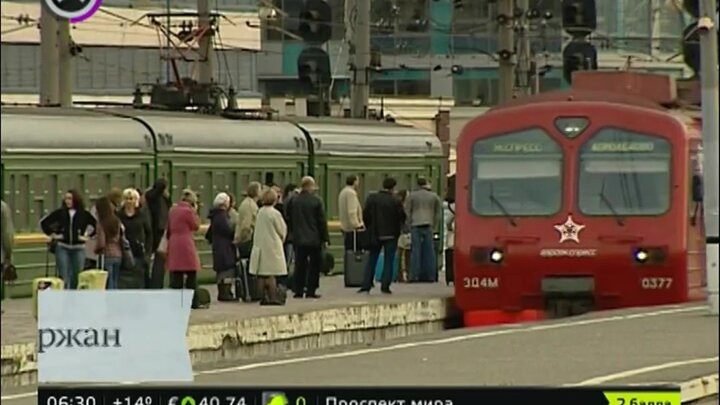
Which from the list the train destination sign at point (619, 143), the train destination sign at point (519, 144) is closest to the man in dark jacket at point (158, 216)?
the train destination sign at point (519, 144)

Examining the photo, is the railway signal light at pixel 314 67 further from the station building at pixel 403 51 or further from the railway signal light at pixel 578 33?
the railway signal light at pixel 578 33

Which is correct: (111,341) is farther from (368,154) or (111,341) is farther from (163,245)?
(368,154)

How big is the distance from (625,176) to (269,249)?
2.92 feet

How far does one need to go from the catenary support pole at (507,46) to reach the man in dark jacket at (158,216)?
72 centimetres

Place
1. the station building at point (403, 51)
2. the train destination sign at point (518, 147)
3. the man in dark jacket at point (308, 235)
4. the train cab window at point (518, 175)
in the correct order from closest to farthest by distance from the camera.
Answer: the station building at point (403, 51)
the man in dark jacket at point (308, 235)
the train cab window at point (518, 175)
the train destination sign at point (518, 147)

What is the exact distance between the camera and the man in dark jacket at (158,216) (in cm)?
449

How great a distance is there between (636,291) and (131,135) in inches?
53.6

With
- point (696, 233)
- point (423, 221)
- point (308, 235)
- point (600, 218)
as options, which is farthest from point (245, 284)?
point (423, 221)

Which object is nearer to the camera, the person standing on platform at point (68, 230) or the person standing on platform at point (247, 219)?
the person standing on platform at point (68, 230)

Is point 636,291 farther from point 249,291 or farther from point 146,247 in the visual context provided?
point 146,247

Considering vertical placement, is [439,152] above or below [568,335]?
above

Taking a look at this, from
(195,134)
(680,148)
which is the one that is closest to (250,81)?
(195,134)

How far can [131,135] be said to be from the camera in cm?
448

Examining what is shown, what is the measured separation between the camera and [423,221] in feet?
21.1
